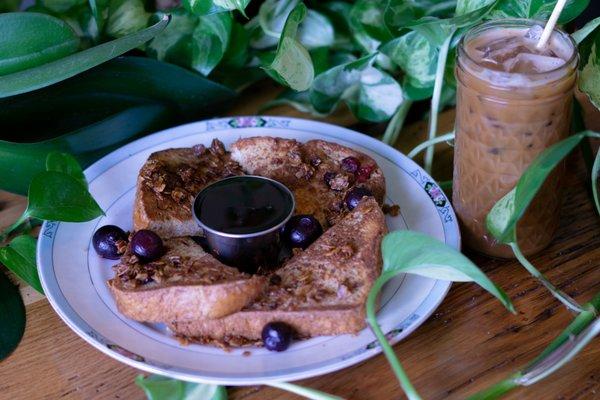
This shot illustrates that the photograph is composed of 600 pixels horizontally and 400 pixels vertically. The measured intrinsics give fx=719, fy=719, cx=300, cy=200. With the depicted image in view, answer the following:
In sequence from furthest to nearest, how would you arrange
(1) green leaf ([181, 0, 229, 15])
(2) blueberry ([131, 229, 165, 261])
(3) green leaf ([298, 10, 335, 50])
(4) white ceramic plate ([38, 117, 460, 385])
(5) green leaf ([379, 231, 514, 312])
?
(3) green leaf ([298, 10, 335, 50]), (1) green leaf ([181, 0, 229, 15]), (2) blueberry ([131, 229, 165, 261]), (4) white ceramic plate ([38, 117, 460, 385]), (5) green leaf ([379, 231, 514, 312])

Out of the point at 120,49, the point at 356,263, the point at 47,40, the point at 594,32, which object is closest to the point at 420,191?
the point at 356,263

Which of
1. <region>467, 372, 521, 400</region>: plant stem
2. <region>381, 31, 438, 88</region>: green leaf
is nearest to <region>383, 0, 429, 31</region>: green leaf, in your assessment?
<region>381, 31, 438, 88</region>: green leaf

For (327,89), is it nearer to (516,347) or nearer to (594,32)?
(594,32)

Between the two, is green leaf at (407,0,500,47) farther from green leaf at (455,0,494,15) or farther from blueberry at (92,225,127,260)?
blueberry at (92,225,127,260)

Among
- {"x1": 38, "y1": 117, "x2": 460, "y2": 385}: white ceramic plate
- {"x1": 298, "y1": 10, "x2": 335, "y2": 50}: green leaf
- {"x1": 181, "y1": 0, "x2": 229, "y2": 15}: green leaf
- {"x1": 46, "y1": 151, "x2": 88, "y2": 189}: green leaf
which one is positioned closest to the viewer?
{"x1": 38, "y1": 117, "x2": 460, "y2": 385}: white ceramic plate

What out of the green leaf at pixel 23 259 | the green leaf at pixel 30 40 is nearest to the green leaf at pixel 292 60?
the green leaf at pixel 30 40

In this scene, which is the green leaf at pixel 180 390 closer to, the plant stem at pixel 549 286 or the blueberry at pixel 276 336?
the blueberry at pixel 276 336

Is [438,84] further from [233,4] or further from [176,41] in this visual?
[176,41]
